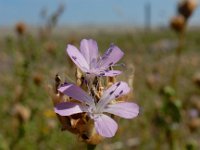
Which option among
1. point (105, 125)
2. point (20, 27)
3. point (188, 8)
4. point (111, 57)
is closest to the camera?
point (105, 125)

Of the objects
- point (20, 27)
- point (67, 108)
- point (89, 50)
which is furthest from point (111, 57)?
point (20, 27)

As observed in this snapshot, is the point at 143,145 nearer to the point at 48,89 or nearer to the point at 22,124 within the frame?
the point at 22,124

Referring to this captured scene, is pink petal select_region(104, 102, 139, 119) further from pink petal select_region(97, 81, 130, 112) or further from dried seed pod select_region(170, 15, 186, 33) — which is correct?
dried seed pod select_region(170, 15, 186, 33)

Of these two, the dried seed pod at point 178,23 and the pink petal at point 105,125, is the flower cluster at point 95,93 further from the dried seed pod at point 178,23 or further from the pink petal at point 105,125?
the dried seed pod at point 178,23

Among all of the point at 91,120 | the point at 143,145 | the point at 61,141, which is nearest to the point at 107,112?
the point at 91,120

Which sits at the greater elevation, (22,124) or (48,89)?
(48,89)

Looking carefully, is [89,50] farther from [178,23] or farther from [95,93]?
[178,23]
